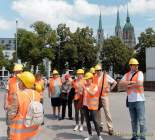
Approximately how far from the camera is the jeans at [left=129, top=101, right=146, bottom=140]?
33.2 ft

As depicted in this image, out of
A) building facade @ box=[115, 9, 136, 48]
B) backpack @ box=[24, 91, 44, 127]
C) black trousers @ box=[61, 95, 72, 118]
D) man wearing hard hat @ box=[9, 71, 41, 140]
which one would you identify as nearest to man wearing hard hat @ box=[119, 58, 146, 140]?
man wearing hard hat @ box=[9, 71, 41, 140]

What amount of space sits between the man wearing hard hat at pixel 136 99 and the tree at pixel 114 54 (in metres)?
56.3

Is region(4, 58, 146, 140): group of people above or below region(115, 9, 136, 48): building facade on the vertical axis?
below

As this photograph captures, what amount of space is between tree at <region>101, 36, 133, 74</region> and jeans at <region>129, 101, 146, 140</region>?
56.3 metres

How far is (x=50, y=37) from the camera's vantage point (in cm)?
4906

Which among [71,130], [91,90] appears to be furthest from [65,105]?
[91,90]

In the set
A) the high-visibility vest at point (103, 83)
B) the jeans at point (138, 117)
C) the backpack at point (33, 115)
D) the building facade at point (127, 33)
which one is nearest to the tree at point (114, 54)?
the high-visibility vest at point (103, 83)

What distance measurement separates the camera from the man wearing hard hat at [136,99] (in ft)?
33.3

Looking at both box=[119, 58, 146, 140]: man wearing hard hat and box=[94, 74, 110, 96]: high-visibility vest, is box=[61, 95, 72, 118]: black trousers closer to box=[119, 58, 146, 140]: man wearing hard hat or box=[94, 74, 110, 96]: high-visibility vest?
box=[94, 74, 110, 96]: high-visibility vest

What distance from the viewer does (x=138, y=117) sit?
1023 cm

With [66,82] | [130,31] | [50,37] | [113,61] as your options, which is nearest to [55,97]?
[66,82]

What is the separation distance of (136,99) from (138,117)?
0.41 meters

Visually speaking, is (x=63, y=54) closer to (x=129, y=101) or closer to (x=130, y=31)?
(x=129, y=101)

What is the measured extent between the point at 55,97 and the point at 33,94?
10.4m
